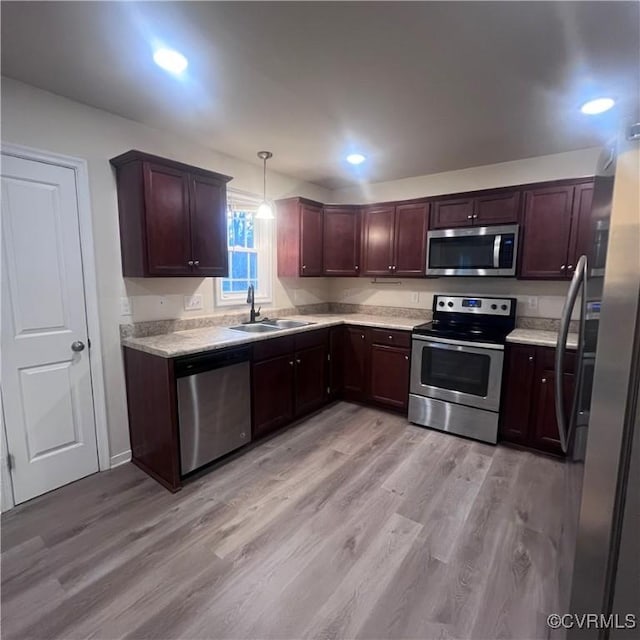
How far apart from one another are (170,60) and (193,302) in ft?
5.69

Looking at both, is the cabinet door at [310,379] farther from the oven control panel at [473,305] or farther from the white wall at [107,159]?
the oven control panel at [473,305]

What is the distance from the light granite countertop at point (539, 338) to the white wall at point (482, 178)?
4.54ft

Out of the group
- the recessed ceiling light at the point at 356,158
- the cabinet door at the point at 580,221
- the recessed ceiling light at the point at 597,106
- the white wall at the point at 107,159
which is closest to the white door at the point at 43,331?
the white wall at the point at 107,159

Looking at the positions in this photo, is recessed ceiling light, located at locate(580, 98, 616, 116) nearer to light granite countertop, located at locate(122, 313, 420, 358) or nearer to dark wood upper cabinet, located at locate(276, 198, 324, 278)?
light granite countertop, located at locate(122, 313, 420, 358)

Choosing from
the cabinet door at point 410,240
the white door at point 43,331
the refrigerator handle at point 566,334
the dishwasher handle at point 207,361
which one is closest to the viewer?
the refrigerator handle at point 566,334

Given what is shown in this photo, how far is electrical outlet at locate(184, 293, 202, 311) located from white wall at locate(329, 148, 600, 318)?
1991mm

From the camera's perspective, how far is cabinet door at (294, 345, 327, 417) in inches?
127

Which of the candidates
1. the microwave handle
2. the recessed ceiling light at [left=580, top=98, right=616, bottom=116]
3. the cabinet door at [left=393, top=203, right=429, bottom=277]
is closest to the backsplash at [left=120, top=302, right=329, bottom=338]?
the cabinet door at [left=393, top=203, right=429, bottom=277]

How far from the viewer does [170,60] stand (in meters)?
1.74

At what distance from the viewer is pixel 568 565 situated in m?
1.23

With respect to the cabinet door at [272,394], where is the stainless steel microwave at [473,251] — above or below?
above

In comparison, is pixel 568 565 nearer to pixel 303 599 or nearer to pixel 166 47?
pixel 303 599

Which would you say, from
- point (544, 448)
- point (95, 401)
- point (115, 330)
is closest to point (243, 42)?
point (115, 330)

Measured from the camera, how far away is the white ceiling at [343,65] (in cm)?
144
